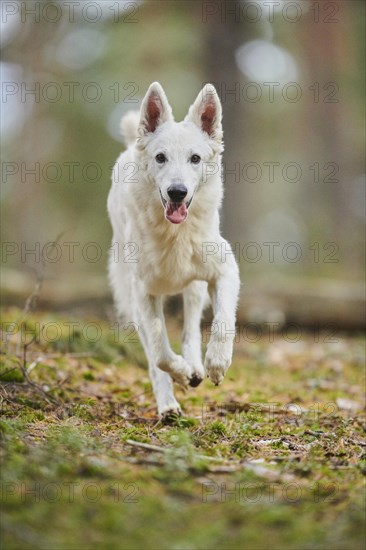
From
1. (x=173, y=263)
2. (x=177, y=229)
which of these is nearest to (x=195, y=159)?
(x=177, y=229)

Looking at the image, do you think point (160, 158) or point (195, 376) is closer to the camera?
point (160, 158)

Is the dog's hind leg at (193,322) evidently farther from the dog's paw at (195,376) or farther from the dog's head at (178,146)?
the dog's head at (178,146)

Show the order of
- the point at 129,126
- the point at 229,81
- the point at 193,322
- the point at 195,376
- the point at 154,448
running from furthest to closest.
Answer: the point at 229,81
the point at 129,126
the point at 193,322
the point at 195,376
the point at 154,448

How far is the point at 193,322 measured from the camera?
19.0ft

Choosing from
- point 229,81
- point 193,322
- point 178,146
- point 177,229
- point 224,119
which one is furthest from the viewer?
point 229,81

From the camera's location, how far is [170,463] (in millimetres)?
3508

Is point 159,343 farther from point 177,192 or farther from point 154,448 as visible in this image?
point 154,448

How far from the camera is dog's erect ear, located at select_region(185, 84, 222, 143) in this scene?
5285mm

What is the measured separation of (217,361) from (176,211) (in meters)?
1.10

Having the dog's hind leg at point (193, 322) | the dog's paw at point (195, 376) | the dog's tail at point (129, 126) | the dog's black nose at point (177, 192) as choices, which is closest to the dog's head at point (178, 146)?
the dog's black nose at point (177, 192)

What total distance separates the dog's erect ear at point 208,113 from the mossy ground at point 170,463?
2190 millimetres

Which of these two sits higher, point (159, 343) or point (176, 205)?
point (176, 205)

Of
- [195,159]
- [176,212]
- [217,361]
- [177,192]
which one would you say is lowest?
[217,361]

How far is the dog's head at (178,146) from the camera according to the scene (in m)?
4.87
